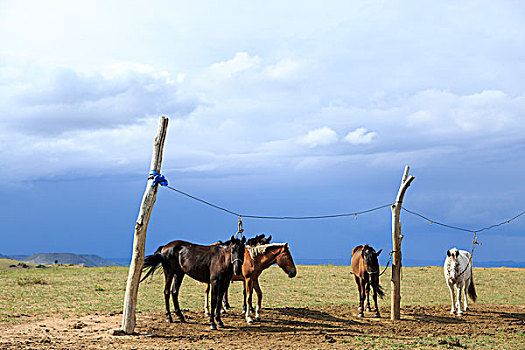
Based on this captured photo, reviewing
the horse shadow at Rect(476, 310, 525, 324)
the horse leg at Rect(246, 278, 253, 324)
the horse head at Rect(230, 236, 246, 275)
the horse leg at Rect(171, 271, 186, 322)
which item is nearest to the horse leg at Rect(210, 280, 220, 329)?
the horse head at Rect(230, 236, 246, 275)

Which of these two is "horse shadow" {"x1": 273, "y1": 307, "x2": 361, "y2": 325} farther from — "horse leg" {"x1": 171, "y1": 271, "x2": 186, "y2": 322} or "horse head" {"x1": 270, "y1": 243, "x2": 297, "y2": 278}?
"horse leg" {"x1": 171, "y1": 271, "x2": 186, "y2": 322}

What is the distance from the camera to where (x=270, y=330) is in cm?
1227

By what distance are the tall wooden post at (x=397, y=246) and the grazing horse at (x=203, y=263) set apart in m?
4.42

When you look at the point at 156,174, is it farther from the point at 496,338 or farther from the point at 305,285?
the point at 305,285

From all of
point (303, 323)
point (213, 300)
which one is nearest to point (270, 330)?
point (303, 323)

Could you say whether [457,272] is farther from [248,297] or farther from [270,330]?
[248,297]

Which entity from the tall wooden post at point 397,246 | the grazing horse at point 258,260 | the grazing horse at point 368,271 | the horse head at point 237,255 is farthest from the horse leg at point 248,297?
the tall wooden post at point 397,246

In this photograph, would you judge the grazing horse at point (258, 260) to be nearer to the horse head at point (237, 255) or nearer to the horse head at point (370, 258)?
the horse head at point (237, 255)

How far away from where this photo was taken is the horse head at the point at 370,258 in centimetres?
1432

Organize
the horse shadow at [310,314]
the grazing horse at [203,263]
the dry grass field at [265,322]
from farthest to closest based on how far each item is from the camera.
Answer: the horse shadow at [310,314], the grazing horse at [203,263], the dry grass field at [265,322]

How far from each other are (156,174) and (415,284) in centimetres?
1795

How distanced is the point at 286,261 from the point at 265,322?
176 cm

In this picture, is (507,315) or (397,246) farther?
(507,315)

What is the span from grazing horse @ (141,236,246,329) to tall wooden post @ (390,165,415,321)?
174 inches
